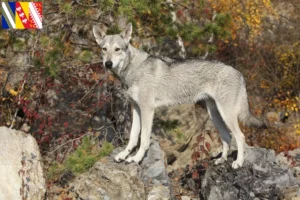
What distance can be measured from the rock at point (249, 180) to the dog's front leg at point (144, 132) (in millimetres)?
1529

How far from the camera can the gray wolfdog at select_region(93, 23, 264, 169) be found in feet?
23.6

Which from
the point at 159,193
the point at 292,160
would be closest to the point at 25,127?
the point at 159,193

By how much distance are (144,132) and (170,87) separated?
3.43ft

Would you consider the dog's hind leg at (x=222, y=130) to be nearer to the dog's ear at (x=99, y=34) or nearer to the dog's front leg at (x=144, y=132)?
the dog's front leg at (x=144, y=132)

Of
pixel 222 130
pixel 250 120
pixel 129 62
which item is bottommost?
pixel 222 130

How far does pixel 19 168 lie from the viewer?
27.2 feet

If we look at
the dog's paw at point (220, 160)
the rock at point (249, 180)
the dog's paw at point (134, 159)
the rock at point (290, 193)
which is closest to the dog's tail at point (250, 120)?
the rock at point (249, 180)

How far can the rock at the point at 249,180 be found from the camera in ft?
24.7

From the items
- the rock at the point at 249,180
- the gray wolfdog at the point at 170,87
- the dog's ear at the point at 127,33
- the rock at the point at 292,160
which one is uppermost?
the dog's ear at the point at 127,33

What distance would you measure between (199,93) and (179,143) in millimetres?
3267

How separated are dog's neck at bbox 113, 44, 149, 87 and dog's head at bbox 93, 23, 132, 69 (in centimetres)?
11

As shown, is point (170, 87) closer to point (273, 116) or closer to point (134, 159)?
point (134, 159)

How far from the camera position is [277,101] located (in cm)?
1294

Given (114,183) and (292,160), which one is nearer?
(114,183)
